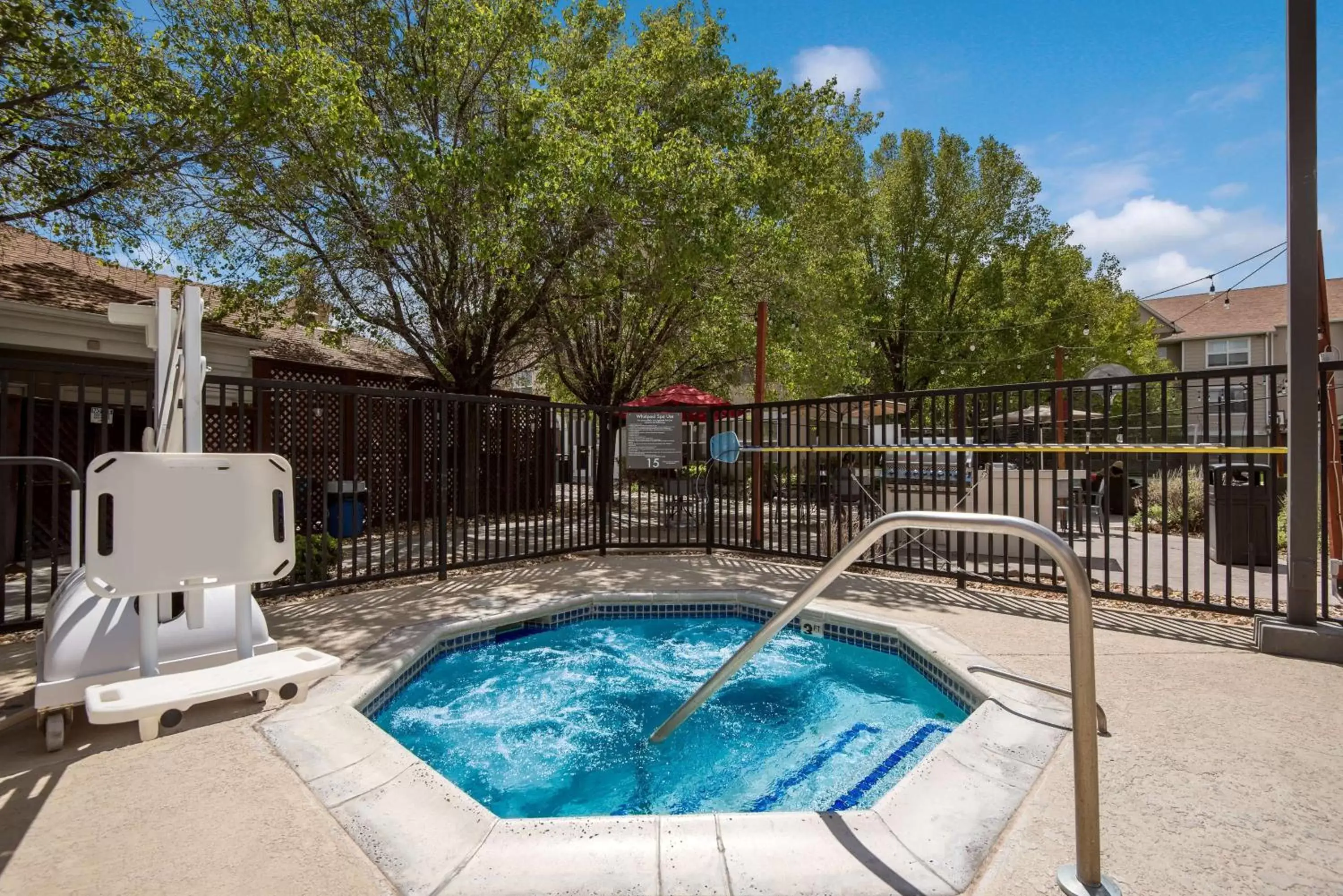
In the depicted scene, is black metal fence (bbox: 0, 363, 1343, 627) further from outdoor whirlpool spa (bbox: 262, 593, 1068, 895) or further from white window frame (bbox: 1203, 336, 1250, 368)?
white window frame (bbox: 1203, 336, 1250, 368)

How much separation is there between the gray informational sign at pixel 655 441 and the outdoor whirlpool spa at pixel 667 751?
8.75 ft

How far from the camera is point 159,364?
287 cm

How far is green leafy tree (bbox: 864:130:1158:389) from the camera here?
19.8 metres

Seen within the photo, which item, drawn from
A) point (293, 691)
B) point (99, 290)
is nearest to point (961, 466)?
point (293, 691)

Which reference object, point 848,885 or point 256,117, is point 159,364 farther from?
point 256,117

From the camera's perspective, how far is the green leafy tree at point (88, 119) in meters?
6.77

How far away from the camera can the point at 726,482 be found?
8188 mm

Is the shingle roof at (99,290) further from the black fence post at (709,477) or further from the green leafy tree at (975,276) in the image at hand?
the green leafy tree at (975,276)

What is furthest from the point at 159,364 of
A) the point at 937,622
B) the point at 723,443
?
the point at 723,443

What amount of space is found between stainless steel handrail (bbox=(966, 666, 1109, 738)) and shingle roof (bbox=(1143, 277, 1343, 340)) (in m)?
28.1

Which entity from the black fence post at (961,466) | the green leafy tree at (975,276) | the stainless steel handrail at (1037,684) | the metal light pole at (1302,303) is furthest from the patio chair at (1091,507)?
the green leafy tree at (975,276)

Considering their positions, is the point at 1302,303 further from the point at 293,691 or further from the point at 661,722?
the point at 293,691

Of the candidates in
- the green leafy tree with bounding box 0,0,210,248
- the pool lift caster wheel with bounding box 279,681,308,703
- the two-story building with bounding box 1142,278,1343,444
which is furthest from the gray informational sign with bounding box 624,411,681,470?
the two-story building with bounding box 1142,278,1343,444

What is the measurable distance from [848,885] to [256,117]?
9129 millimetres
